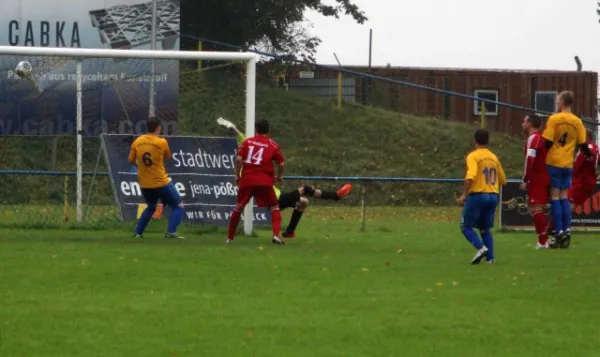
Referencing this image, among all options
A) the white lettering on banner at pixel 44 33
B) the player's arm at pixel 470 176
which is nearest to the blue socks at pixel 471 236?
the player's arm at pixel 470 176

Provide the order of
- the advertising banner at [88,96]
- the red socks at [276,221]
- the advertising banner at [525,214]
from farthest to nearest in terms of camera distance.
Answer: the advertising banner at [525,214] < the advertising banner at [88,96] < the red socks at [276,221]

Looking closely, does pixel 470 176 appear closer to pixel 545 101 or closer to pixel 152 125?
pixel 152 125

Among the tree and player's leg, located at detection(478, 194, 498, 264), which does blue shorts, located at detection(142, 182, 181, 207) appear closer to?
player's leg, located at detection(478, 194, 498, 264)

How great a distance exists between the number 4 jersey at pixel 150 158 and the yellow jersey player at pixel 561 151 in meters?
5.24

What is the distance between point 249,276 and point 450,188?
23.8 meters

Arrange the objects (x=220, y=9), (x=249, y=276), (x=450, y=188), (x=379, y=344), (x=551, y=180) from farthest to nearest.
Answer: (x=220, y=9), (x=450, y=188), (x=551, y=180), (x=249, y=276), (x=379, y=344)

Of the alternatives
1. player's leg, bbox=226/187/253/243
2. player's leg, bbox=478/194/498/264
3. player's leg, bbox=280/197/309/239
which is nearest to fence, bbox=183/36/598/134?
player's leg, bbox=280/197/309/239

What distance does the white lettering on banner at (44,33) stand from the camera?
38.5m

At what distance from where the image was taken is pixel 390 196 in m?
38.6

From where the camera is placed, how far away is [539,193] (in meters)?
19.2

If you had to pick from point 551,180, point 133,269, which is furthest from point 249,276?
point 551,180

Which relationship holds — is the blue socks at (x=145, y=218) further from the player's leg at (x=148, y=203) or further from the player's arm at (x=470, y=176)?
the player's arm at (x=470, y=176)

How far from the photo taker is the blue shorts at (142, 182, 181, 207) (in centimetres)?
1997

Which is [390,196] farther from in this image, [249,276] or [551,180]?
[249,276]
